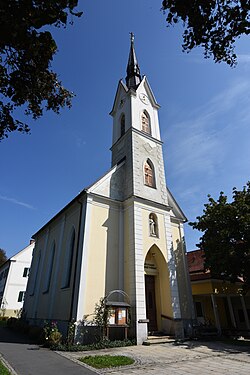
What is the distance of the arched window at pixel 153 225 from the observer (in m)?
15.3

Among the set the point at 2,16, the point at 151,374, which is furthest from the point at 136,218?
the point at 2,16

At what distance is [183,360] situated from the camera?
26.5 feet

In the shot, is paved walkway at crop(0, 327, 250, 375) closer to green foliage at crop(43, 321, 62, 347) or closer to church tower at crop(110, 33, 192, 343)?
green foliage at crop(43, 321, 62, 347)

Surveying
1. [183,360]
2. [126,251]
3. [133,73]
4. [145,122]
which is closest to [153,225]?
[126,251]

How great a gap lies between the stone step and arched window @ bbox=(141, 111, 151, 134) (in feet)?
48.0

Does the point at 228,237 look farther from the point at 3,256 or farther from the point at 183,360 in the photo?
the point at 3,256

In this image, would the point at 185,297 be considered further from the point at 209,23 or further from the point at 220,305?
the point at 209,23

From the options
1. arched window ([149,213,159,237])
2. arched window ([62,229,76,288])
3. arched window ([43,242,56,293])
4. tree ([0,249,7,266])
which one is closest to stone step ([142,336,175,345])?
arched window ([62,229,76,288])

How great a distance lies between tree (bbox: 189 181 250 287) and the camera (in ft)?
45.4

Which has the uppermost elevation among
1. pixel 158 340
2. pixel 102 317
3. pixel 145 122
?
pixel 145 122

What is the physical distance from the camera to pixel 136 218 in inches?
570

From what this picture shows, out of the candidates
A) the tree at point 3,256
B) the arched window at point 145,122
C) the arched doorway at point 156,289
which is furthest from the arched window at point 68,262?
the tree at point 3,256

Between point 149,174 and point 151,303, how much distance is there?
8675 mm

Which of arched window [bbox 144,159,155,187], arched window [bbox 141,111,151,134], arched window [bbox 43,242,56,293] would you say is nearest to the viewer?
arched window [bbox 43,242,56,293]
